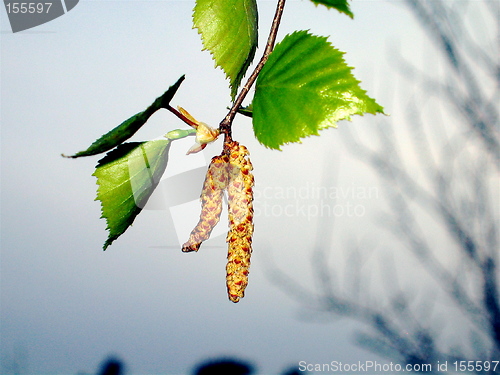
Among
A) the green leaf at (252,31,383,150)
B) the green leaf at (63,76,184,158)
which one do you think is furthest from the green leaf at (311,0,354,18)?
the green leaf at (63,76,184,158)

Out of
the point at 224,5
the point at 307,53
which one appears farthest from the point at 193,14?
the point at 307,53

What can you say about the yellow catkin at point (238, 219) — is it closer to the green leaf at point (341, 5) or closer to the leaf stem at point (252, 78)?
the leaf stem at point (252, 78)

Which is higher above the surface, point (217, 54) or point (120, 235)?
point (217, 54)

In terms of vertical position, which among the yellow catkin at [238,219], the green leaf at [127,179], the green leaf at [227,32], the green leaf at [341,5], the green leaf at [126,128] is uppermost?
the green leaf at [227,32]

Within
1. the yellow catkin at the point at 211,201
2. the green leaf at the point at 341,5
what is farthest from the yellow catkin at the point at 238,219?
the green leaf at the point at 341,5

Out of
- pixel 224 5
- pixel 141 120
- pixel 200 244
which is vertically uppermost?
pixel 224 5

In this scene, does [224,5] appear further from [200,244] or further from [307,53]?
[200,244]

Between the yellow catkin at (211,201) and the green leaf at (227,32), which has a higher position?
the green leaf at (227,32)

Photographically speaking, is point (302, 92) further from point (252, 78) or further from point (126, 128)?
point (126, 128)
